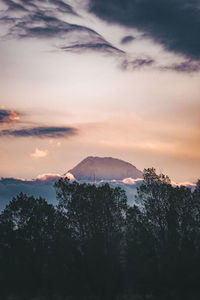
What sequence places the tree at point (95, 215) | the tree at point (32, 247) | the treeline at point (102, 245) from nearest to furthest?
the treeline at point (102, 245)
the tree at point (32, 247)
the tree at point (95, 215)

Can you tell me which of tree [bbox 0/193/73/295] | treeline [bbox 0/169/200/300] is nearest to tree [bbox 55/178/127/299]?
treeline [bbox 0/169/200/300]

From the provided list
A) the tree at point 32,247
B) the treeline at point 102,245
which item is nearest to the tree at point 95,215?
the treeline at point 102,245

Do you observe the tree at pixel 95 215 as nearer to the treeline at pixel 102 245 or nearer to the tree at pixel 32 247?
the treeline at pixel 102 245

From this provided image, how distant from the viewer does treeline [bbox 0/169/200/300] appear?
2092 inches

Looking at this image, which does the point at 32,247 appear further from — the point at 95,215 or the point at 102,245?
the point at 95,215

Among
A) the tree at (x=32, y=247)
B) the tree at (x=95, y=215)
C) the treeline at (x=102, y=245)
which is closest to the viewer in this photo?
the treeline at (x=102, y=245)

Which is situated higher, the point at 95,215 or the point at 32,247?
the point at 95,215

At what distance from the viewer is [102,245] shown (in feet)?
193

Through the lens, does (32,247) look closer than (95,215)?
Yes

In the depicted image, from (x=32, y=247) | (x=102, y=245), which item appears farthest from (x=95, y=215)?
(x=32, y=247)

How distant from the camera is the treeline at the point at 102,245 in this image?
5312 centimetres

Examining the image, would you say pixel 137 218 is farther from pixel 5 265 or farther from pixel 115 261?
pixel 5 265

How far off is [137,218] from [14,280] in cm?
2316

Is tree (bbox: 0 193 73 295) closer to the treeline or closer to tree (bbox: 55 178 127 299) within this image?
the treeline
